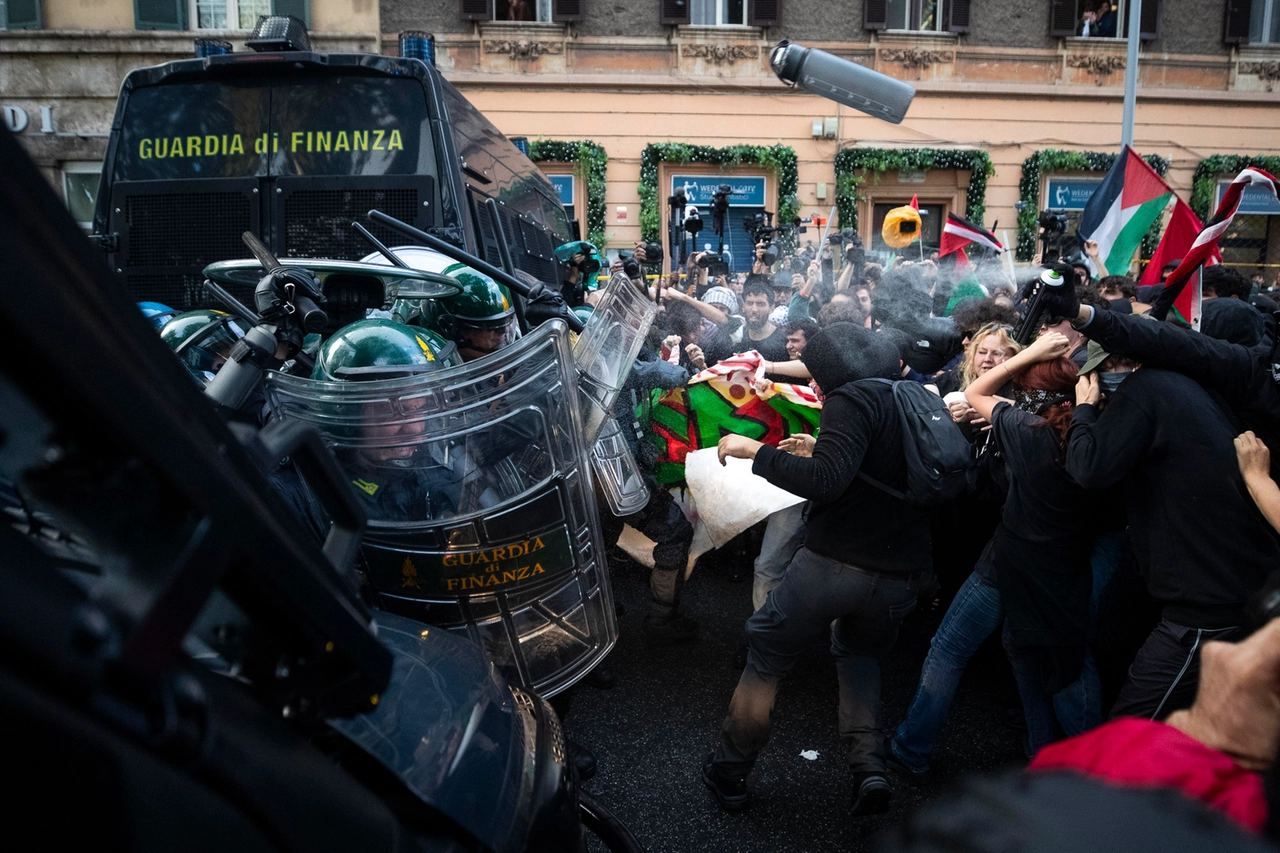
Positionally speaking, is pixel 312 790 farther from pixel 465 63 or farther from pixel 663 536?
pixel 465 63

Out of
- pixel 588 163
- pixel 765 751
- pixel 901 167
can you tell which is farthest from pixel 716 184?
pixel 765 751

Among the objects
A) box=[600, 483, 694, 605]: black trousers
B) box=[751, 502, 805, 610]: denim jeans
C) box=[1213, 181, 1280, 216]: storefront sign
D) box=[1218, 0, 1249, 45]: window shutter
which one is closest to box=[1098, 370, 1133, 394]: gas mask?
box=[751, 502, 805, 610]: denim jeans

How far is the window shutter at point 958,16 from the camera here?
55.6ft

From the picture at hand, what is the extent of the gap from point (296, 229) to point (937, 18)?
16403 millimetres

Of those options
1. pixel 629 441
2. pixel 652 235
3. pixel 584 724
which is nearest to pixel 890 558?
pixel 584 724

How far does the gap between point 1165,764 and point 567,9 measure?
57.4ft

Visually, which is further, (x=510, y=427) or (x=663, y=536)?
(x=663, y=536)

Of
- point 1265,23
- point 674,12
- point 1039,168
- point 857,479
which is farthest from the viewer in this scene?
point 1265,23

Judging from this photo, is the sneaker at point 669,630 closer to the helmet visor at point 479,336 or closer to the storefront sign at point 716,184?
the helmet visor at point 479,336

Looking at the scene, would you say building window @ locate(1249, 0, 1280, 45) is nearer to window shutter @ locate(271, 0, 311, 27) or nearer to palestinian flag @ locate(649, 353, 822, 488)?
window shutter @ locate(271, 0, 311, 27)

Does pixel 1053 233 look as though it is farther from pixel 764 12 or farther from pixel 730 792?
pixel 764 12

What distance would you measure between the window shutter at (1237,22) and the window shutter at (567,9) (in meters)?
13.3

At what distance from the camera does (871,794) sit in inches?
→ 122

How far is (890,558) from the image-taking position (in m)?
3.08
